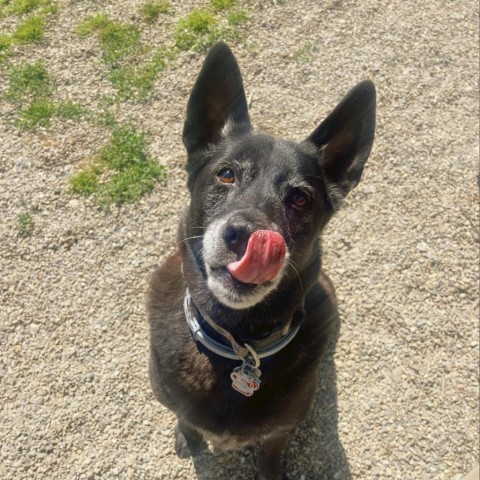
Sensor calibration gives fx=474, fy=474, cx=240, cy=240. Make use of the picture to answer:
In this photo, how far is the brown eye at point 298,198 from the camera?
97.6 inches

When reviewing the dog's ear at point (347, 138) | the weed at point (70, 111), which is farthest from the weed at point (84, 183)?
the dog's ear at point (347, 138)

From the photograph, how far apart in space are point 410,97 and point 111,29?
10.8 feet

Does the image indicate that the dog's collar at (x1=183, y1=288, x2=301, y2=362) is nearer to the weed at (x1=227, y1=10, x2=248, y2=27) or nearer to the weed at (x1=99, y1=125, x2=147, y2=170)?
the weed at (x1=99, y1=125, x2=147, y2=170)

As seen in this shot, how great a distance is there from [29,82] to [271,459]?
4193 mm

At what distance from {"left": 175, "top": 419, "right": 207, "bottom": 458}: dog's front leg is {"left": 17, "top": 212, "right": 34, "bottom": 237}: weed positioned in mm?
2084

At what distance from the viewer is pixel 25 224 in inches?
161

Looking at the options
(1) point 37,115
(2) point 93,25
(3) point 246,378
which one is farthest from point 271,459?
(2) point 93,25

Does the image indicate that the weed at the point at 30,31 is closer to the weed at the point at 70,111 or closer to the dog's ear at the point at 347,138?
the weed at the point at 70,111

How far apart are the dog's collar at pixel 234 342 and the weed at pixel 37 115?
2.96 meters

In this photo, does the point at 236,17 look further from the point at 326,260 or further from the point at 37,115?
the point at 326,260

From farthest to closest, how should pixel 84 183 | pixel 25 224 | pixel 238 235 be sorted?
pixel 84 183
pixel 25 224
pixel 238 235

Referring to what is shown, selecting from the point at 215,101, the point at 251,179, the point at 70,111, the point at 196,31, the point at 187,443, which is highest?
the point at 215,101

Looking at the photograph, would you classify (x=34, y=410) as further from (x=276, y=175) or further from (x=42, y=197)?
(x=276, y=175)

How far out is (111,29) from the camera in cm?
513
